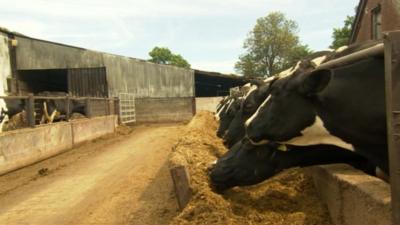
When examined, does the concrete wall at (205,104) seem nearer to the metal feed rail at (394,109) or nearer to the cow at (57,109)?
the cow at (57,109)

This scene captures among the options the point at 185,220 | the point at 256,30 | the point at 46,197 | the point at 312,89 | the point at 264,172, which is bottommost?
the point at 46,197

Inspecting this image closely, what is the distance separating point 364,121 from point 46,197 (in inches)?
226

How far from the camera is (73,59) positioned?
83.0 feet

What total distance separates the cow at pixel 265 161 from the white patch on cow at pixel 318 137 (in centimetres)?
8

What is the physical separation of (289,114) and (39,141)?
9.50 meters

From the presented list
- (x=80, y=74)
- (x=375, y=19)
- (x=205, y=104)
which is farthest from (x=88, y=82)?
(x=375, y=19)

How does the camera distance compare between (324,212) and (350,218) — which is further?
(324,212)

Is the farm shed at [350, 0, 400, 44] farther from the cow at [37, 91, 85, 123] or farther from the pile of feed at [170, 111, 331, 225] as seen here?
the pile of feed at [170, 111, 331, 225]

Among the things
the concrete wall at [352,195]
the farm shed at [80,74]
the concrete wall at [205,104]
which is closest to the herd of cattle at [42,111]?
the farm shed at [80,74]

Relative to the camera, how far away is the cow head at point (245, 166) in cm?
389

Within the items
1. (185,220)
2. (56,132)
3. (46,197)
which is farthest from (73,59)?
(185,220)

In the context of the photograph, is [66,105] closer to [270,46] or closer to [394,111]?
[394,111]

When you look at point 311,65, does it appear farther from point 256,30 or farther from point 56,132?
point 256,30

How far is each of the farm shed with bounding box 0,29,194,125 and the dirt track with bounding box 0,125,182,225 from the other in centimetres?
1331
